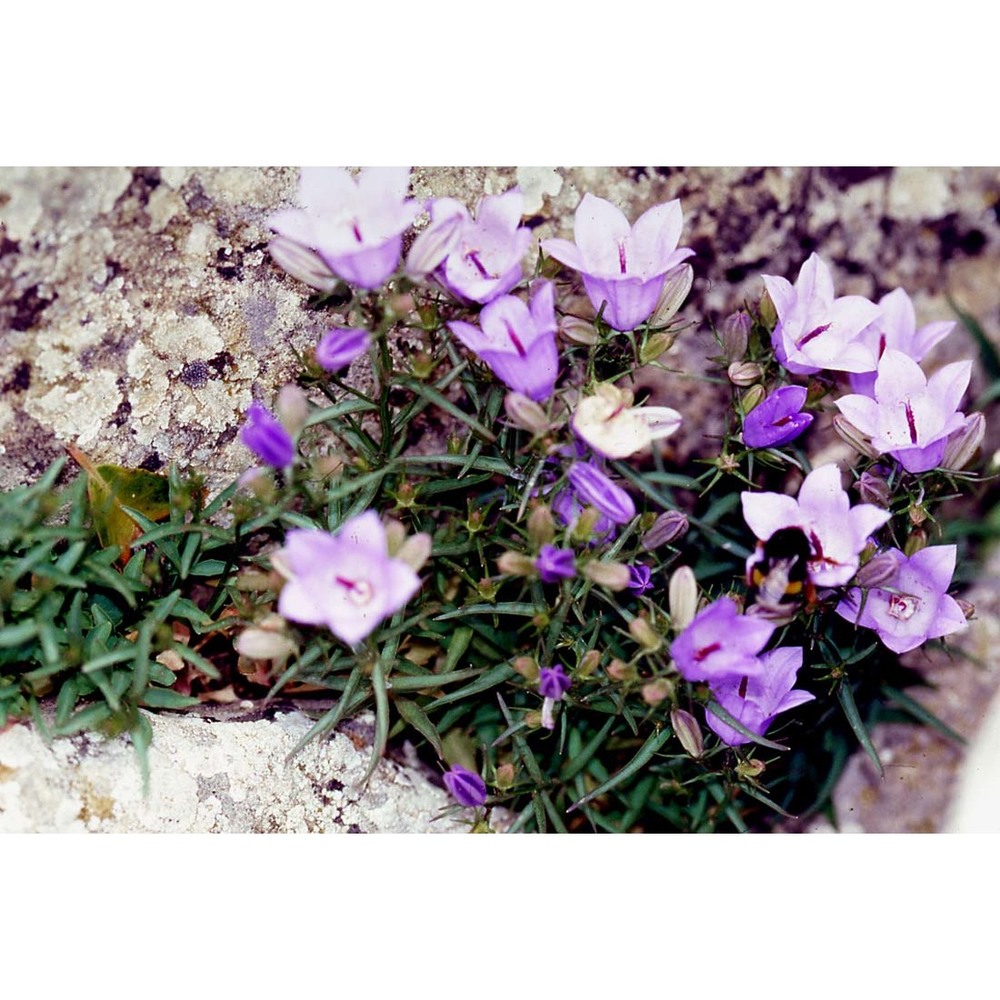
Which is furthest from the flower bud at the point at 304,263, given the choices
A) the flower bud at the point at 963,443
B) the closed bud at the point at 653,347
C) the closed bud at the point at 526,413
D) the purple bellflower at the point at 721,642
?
the flower bud at the point at 963,443

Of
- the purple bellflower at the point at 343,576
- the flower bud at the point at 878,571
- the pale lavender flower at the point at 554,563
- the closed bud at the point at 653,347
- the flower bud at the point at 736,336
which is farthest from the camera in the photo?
the flower bud at the point at 736,336

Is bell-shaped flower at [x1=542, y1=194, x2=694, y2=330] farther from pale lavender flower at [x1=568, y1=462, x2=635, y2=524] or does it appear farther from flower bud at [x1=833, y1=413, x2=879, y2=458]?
flower bud at [x1=833, y1=413, x2=879, y2=458]

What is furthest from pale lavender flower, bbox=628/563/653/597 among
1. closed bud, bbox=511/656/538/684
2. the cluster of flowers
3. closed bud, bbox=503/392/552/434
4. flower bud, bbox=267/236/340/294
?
flower bud, bbox=267/236/340/294

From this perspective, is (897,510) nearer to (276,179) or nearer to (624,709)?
(624,709)

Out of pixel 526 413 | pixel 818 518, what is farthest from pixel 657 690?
pixel 526 413

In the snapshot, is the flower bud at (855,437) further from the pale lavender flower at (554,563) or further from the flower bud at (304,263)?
the flower bud at (304,263)

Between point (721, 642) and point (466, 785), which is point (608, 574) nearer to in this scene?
point (721, 642)

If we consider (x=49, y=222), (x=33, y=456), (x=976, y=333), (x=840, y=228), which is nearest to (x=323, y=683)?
(x=33, y=456)
